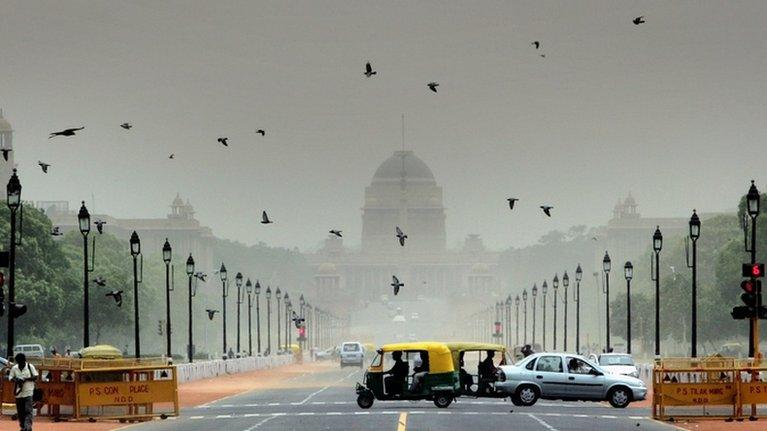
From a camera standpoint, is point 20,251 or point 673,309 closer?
point 20,251

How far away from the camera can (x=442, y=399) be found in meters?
58.4

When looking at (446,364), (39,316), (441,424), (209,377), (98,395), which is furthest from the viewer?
(39,316)

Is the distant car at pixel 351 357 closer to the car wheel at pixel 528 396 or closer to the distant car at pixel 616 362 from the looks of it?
the distant car at pixel 616 362

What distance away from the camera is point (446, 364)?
5741 cm

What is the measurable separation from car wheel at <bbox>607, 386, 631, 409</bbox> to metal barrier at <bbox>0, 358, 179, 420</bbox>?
13287 mm

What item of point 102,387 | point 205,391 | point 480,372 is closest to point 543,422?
point 480,372

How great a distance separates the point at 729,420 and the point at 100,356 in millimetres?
18076

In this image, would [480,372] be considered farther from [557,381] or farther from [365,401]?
[365,401]

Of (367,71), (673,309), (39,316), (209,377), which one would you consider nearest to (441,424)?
(367,71)

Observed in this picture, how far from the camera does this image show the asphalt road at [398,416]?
4831 centimetres

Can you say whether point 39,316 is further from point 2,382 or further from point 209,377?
point 2,382

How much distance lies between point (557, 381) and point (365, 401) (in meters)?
5.72

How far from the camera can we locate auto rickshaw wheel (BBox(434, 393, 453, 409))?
58.2m

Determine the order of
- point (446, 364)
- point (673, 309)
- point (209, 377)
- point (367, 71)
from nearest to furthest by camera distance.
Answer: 1. point (446, 364)
2. point (367, 71)
3. point (209, 377)
4. point (673, 309)
